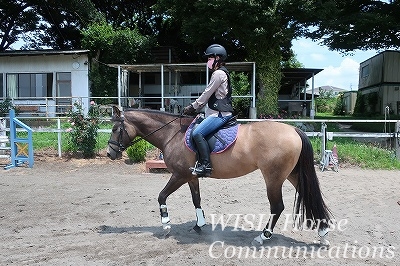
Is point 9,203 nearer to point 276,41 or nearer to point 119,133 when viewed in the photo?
point 119,133

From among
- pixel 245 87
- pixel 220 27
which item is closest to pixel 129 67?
pixel 220 27

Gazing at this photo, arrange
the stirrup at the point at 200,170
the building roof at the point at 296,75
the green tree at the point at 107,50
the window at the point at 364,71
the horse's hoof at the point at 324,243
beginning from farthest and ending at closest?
1. the window at the point at 364,71
2. the building roof at the point at 296,75
3. the green tree at the point at 107,50
4. the stirrup at the point at 200,170
5. the horse's hoof at the point at 324,243

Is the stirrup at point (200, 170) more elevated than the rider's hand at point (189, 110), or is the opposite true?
the rider's hand at point (189, 110)

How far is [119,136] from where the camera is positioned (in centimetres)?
546

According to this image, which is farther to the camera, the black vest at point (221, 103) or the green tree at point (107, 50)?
the green tree at point (107, 50)

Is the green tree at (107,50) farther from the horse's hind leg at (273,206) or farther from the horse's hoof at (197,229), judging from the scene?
the horse's hind leg at (273,206)

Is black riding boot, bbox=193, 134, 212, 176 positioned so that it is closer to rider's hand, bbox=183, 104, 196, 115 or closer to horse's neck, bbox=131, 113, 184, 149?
rider's hand, bbox=183, 104, 196, 115

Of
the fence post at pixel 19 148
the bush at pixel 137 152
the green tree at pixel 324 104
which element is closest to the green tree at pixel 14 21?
the fence post at pixel 19 148

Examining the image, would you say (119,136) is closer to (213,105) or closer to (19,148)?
(213,105)

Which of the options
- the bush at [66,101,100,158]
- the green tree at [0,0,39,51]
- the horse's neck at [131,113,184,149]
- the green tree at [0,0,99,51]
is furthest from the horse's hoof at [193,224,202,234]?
the green tree at [0,0,39,51]

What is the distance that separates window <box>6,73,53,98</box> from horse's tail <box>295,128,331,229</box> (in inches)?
840

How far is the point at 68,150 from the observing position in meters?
11.7

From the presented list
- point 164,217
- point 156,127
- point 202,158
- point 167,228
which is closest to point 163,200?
point 164,217

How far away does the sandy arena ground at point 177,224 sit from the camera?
4324 millimetres
